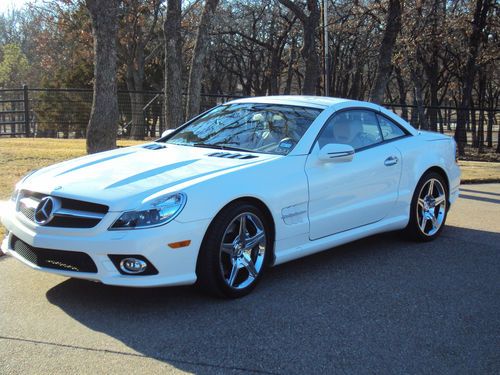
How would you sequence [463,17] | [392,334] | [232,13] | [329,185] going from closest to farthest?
[392,334] → [329,185] → [463,17] → [232,13]

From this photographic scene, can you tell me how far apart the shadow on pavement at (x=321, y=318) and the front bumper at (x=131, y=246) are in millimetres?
304

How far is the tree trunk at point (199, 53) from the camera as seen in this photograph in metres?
→ 11.7

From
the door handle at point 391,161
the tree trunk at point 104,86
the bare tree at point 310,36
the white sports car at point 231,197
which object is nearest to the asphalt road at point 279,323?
the white sports car at point 231,197

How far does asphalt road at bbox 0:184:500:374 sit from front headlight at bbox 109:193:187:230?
0.69 m

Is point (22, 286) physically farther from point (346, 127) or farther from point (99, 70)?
point (99, 70)

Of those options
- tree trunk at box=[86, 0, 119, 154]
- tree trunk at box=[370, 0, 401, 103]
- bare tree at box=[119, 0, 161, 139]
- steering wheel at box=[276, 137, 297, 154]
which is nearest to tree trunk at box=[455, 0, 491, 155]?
tree trunk at box=[370, 0, 401, 103]

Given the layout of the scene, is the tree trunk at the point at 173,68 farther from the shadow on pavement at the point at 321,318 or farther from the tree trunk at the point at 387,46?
the shadow on pavement at the point at 321,318

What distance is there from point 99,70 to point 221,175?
6.09 meters

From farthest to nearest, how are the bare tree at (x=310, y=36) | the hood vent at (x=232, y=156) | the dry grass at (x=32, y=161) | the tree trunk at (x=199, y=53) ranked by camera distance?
the bare tree at (x=310, y=36) → the tree trunk at (x=199, y=53) → the dry grass at (x=32, y=161) → the hood vent at (x=232, y=156)

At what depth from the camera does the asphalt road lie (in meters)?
3.59

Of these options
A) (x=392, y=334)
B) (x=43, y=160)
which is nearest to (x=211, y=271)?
(x=392, y=334)

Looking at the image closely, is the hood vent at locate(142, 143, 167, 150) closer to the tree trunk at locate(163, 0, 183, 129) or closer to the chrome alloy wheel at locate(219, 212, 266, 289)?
the chrome alloy wheel at locate(219, 212, 266, 289)

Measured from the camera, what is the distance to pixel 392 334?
404cm

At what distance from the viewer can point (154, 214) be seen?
13.7ft
